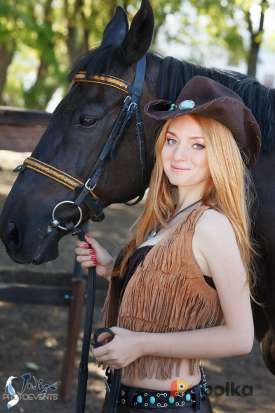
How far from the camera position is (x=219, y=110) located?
1.72m

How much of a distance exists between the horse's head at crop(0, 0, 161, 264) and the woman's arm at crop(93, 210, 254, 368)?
66 cm

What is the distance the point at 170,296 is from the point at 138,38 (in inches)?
47.4

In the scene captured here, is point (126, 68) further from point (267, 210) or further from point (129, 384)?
point (129, 384)

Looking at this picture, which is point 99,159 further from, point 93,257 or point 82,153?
point 93,257

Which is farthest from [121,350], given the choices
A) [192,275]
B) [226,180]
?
[226,180]

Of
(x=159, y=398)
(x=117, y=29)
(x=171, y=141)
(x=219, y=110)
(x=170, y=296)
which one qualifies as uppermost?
(x=117, y=29)

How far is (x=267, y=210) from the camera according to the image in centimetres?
220

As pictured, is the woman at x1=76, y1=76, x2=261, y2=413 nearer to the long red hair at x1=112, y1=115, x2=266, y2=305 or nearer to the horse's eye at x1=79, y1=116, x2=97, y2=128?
the long red hair at x1=112, y1=115, x2=266, y2=305

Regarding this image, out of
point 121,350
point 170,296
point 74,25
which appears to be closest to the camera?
point 121,350

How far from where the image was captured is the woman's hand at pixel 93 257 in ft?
6.87

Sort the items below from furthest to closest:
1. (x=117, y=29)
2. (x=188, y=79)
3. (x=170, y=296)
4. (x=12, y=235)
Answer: (x=117, y=29)
(x=188, y=79)
(x=12, y=235)
(x=170, y=296)

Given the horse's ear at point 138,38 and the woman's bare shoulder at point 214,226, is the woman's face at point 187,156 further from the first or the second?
the horse's ear at point 138,38

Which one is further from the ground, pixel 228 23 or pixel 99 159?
pixel 228 23

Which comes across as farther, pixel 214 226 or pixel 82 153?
pixel 82 153
